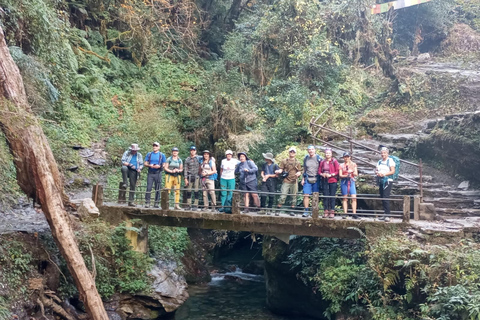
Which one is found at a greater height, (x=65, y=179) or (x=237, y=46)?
(x=237, y=46)

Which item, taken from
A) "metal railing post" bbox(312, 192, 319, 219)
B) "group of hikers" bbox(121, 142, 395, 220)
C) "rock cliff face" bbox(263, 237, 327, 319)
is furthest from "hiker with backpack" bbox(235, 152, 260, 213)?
"rock cliff face" bbox(263, 237, 327, 319)

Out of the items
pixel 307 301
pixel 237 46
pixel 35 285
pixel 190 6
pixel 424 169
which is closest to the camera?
pixel 35 285

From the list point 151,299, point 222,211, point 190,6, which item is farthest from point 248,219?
point 190,6

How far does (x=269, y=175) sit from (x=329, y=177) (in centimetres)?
167

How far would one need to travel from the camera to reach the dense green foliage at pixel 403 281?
357 inches

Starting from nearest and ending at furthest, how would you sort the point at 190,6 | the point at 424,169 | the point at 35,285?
the point at 35,285, the point at 424,169, the point at 190,6

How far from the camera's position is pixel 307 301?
14633 mm

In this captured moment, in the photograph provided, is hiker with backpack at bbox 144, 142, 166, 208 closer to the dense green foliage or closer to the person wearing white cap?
the person wearing white cap

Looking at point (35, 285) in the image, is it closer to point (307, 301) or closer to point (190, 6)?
point (307, 301)

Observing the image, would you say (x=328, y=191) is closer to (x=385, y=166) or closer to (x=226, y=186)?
(x=385, y=166)

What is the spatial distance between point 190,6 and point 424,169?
47.5 ft

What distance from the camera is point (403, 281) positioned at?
34.7 feet

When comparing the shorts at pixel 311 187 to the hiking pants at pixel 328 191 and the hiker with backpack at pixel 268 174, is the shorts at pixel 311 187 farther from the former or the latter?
the hiker with backpack at pixel 268 174

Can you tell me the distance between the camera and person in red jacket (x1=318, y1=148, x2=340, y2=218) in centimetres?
1237
